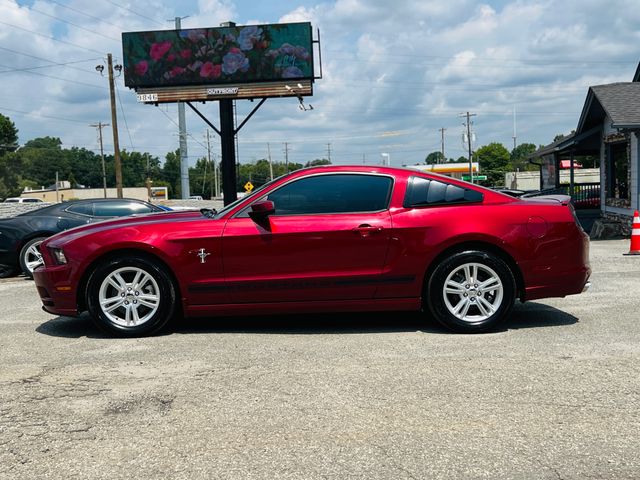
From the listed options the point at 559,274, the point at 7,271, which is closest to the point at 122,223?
the point at 559,274

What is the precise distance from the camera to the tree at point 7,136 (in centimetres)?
7450

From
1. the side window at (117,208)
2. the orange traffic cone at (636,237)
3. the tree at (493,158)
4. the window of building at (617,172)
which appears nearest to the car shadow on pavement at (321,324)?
the side window at (117,208)

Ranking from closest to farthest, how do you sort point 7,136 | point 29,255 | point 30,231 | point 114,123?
point 30,231 < point 29,255 < point 114,123 < point 7,136

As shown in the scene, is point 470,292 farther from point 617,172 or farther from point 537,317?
point 617,172

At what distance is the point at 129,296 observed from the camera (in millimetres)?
5746

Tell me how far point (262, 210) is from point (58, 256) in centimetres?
190

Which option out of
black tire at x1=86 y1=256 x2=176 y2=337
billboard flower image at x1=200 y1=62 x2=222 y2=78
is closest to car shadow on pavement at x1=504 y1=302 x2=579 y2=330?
black tire at x1=86 y1=256 x2=176 y2=337

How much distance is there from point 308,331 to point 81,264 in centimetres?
210

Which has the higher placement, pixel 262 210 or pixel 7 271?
pixel 262 210

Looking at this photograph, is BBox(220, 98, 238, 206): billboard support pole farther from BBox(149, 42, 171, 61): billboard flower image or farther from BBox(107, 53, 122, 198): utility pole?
BBox(107, 53, 122, 198): utility pole

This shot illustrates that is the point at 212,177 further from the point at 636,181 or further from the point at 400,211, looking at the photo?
the point at 400,211

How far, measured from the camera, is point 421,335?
18.6ft

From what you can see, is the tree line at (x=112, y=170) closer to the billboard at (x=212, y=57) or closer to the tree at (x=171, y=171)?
the tree at (x=171, y=171)

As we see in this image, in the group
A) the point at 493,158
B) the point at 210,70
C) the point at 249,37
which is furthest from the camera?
the point at 493,158
